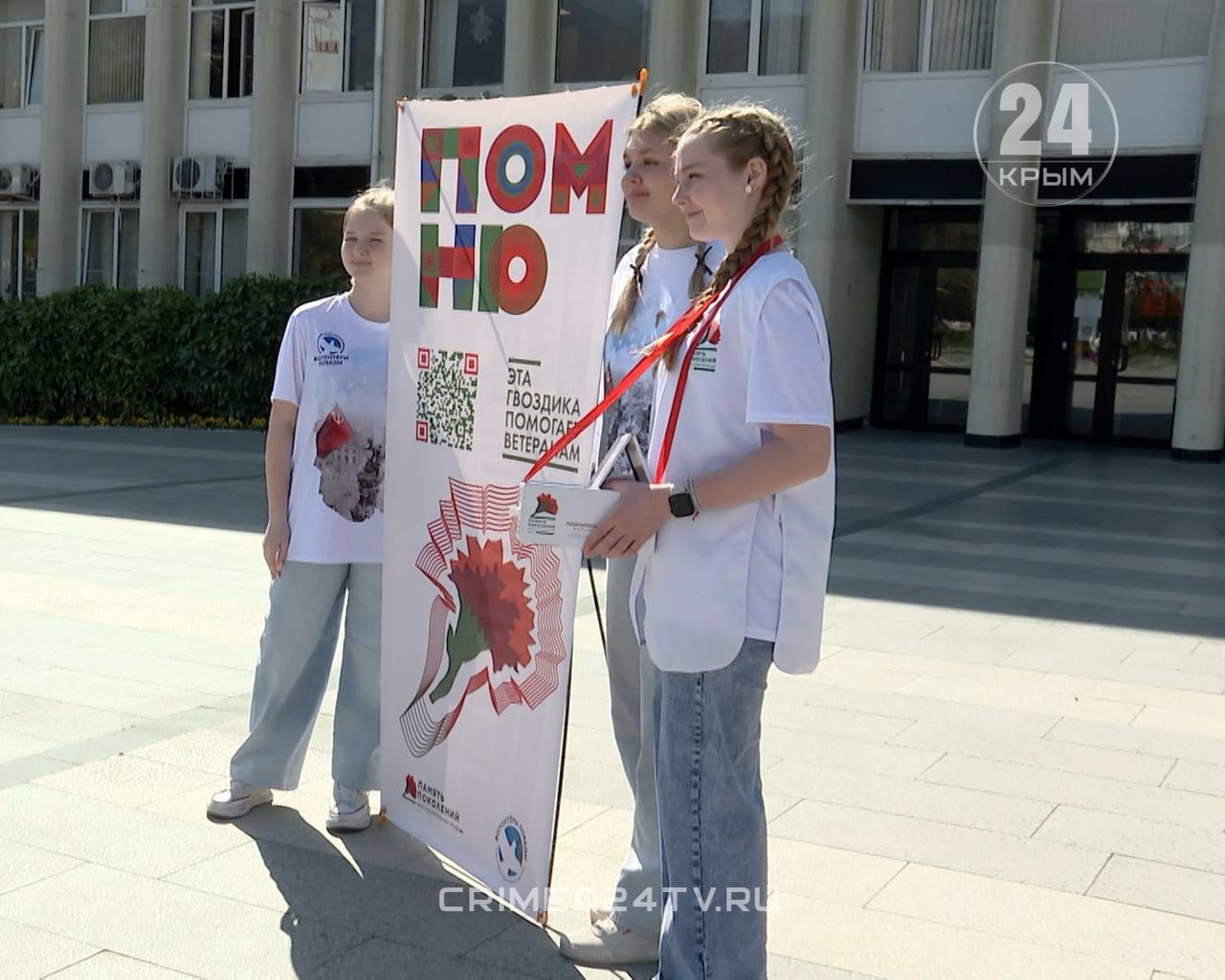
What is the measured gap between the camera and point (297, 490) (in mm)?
4270

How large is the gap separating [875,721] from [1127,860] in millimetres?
1510

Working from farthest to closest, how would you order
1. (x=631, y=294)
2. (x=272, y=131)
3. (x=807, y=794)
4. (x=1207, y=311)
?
(x=272, y=131)
(x=1207, y=311)
(x=807, y=794)
(x=631, y=294)

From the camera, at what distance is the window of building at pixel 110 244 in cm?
2506

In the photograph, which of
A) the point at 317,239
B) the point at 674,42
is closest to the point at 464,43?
the point at 317,239

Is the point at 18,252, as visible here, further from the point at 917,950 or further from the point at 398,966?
the point at 917,950

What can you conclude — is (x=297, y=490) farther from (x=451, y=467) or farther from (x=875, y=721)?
(x=875, y=721)

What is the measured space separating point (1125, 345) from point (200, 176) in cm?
1478

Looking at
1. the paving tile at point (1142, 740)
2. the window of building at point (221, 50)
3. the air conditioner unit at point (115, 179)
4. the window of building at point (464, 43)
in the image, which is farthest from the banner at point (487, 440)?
the air conditioner unit at point (115, 179)

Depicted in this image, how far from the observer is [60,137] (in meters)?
25.0

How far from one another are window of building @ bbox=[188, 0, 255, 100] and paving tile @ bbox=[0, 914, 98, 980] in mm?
22152

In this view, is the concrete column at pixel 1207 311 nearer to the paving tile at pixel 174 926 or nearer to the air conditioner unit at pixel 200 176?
the air conditioner unit at pixel 200 176

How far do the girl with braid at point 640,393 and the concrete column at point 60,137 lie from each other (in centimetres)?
2373

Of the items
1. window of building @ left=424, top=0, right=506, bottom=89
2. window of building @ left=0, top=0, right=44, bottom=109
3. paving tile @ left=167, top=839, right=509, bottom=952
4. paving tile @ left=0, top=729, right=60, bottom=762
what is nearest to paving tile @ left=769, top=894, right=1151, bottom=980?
paving tile @ left=167, top=839, right=509, bottom=952

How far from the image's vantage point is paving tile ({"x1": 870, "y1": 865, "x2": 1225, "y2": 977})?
3537 mm
